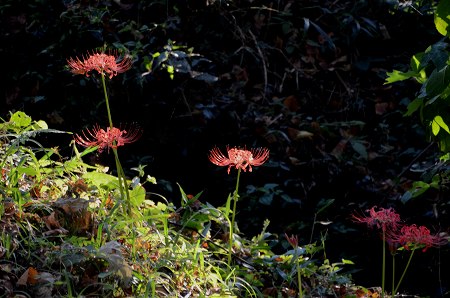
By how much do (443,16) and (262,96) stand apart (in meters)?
2.87

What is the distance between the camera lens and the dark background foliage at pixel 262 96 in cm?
428

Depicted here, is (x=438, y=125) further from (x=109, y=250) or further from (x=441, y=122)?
(x=109, y=250)

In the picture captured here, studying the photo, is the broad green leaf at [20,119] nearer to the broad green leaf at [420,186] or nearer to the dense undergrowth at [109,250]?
the dense undergrowth at [109,250]

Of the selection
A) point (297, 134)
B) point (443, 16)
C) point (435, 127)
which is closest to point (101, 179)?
point (435, 127)

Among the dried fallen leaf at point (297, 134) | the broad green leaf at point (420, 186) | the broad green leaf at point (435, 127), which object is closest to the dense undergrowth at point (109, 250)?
the broad green leaf at point (420, 186)

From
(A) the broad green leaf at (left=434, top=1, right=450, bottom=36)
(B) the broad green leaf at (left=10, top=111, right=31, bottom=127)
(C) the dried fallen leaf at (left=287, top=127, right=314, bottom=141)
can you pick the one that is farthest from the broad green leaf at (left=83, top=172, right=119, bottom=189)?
(C) the dried fallen leaf at (left=287, top=127, right=314, bottom=141)

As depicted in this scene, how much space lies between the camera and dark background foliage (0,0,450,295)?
14.0 ft

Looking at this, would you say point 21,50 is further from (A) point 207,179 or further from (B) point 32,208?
(B) point 32,208

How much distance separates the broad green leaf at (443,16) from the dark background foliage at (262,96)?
1.71 metres

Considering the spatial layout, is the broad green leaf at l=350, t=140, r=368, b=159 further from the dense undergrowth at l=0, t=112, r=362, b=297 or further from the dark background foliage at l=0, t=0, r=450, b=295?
the dense undergrowth at l=0, t=112, r=362, b=297

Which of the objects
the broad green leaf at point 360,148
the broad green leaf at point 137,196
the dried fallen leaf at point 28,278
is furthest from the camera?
the broad green leaf at point 360,148

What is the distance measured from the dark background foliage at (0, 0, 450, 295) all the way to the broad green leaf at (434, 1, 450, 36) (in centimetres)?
171

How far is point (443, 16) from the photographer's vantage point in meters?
2.20

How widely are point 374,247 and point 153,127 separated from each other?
1.60m
